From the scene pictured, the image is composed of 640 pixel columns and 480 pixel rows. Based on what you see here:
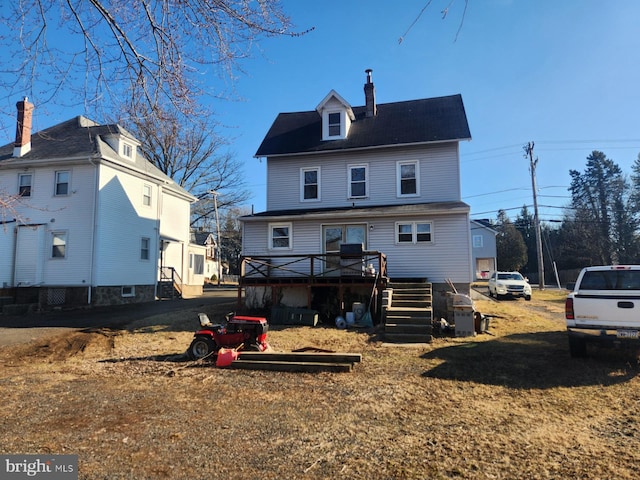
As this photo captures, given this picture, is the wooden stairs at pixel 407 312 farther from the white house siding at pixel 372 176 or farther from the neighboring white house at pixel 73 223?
the neighboring white house at pixel 73 223

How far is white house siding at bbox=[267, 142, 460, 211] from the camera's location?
16.8 metres

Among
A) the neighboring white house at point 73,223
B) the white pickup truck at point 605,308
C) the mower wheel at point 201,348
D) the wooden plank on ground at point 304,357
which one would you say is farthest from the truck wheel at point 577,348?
the neighboring white house at point 73,223

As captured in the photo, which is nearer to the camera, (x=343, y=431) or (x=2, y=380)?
(x=343, y=431)

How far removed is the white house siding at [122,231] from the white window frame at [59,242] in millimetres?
1713

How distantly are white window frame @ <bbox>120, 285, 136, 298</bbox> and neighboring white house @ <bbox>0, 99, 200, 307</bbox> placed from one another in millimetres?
52

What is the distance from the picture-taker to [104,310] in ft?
58.3

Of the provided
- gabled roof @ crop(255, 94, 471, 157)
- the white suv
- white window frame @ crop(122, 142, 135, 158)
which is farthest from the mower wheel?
the white suv

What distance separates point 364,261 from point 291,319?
137 inches

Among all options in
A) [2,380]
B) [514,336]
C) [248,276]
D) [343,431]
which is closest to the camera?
[343,431]

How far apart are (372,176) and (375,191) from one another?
69 centimetres

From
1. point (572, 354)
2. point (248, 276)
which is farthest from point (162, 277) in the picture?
point (572, 354)

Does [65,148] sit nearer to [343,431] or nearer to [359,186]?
[359,186]

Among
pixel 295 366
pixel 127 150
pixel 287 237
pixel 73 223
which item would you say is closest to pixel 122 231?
pixel 73 223

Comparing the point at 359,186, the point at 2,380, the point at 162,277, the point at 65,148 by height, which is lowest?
the point at 2,380
